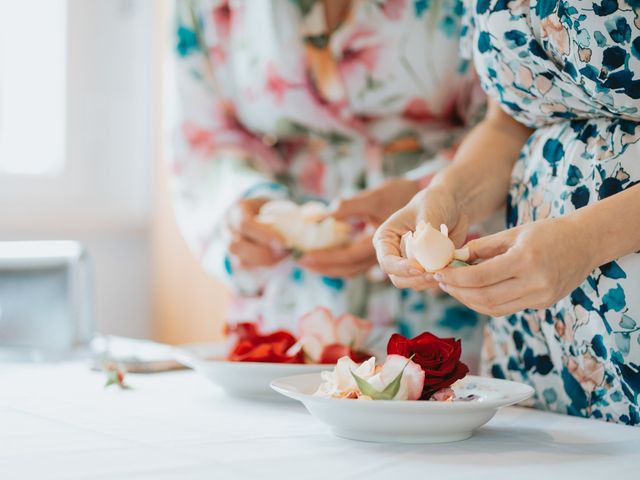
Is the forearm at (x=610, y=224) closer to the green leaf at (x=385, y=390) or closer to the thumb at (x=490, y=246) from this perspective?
the thumb at (x=490, y=246)

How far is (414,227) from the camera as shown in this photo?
2.93 ft

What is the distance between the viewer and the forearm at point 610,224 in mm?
789

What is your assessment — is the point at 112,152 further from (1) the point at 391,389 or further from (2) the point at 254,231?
(1) the point at 391,389

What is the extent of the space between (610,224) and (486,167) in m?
0.25

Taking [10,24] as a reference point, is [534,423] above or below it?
below

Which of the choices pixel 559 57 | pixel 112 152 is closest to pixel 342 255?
pixel 559 57

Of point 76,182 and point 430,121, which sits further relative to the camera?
point 76,182

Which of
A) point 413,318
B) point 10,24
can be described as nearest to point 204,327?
point 10,24

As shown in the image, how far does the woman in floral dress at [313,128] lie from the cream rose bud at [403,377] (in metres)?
0.50

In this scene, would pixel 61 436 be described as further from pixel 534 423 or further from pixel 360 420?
pixel 534 423

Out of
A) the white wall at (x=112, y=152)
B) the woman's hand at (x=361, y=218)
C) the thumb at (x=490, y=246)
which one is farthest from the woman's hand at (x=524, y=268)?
the white wall at (x=112, y=152)

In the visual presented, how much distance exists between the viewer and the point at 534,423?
88 cm

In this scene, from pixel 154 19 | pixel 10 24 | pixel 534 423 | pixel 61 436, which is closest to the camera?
pixel 61 436

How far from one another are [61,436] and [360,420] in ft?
0.81
